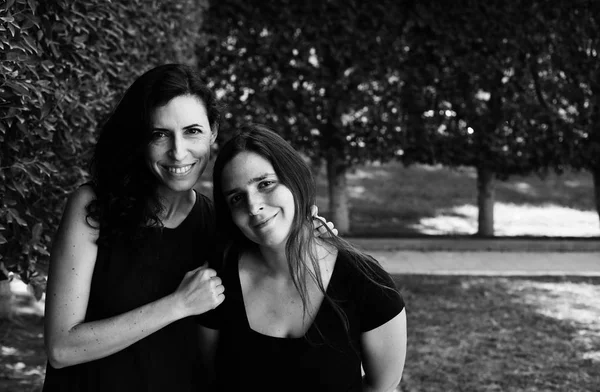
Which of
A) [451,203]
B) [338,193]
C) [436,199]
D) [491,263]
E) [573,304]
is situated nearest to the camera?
[573,304]

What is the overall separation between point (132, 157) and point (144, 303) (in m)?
0.44

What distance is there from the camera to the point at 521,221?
10328mm

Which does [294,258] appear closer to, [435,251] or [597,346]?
[597,346]

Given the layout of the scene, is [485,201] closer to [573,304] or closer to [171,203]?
[573,304]

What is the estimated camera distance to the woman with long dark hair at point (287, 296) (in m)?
2.25

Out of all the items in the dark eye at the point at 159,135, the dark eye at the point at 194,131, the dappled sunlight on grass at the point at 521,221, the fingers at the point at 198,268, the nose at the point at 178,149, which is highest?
the dark eye at the point at 194,131

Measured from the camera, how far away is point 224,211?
236 cm

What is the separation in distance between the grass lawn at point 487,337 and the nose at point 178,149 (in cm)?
281

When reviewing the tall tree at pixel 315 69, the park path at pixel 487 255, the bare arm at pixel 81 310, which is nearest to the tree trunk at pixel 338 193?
the tall tree at pixel 315 69

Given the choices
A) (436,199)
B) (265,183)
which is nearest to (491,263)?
(436,199)

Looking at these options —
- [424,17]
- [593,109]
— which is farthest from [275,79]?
[593,109]

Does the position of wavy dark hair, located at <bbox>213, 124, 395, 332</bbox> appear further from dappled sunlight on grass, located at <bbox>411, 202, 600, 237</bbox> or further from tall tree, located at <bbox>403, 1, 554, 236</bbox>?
dappled sunlight on grass, located at <bbox>411, 202, 600, 237</bbox>

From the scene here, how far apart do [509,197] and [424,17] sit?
13.8 feet

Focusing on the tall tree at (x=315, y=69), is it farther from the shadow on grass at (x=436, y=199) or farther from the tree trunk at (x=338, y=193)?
the shadow on grass at (x=436, y=199)
